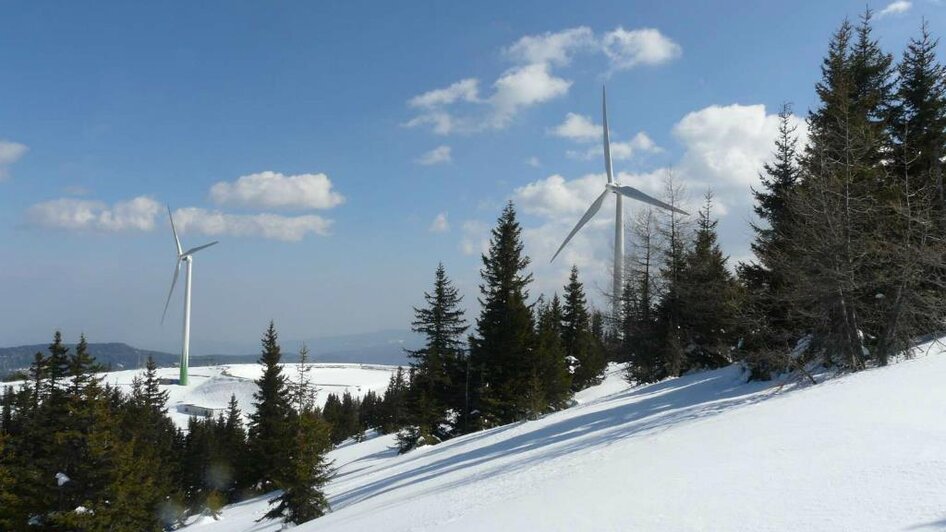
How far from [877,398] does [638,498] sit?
5.52 m

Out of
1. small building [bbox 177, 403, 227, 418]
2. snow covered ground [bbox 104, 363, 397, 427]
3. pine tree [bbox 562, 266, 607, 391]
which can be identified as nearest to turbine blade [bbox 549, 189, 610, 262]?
pine tree [bbox 562, 266, 607, 391]

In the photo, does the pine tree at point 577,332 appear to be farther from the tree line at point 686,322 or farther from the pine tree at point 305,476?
the pine tree at point 305,476

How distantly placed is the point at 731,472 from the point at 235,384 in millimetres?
136817

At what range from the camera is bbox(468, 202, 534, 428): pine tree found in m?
35.3

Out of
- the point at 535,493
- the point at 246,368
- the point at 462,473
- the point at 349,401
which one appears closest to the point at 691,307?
the point at 462,473

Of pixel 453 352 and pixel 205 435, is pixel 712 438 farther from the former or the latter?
pixel 205 435

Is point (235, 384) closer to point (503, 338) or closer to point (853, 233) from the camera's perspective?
point (503, 338)

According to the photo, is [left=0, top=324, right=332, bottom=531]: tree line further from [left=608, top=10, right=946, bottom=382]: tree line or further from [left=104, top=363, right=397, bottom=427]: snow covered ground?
[left=104, top=363, right=397, bottom=427]: snow covered ground

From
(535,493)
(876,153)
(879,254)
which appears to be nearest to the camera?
(535,493)

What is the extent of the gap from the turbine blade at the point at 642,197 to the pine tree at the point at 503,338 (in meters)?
8.75

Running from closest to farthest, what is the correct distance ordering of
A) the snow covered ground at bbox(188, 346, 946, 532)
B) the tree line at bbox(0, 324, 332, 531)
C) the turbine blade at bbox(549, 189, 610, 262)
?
1. the snow covered ground at bbox(188, 346, 946, 532)
2. the tree line at bbox(0, 324, 332, 531)
3. the turbine blade at bbox(549, 189, 610, 262)

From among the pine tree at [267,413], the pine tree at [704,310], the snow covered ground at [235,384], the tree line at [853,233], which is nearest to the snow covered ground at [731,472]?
the tree line at [853,233]

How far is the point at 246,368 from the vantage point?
16738cm

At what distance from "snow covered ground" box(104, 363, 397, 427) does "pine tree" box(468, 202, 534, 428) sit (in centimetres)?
7420
